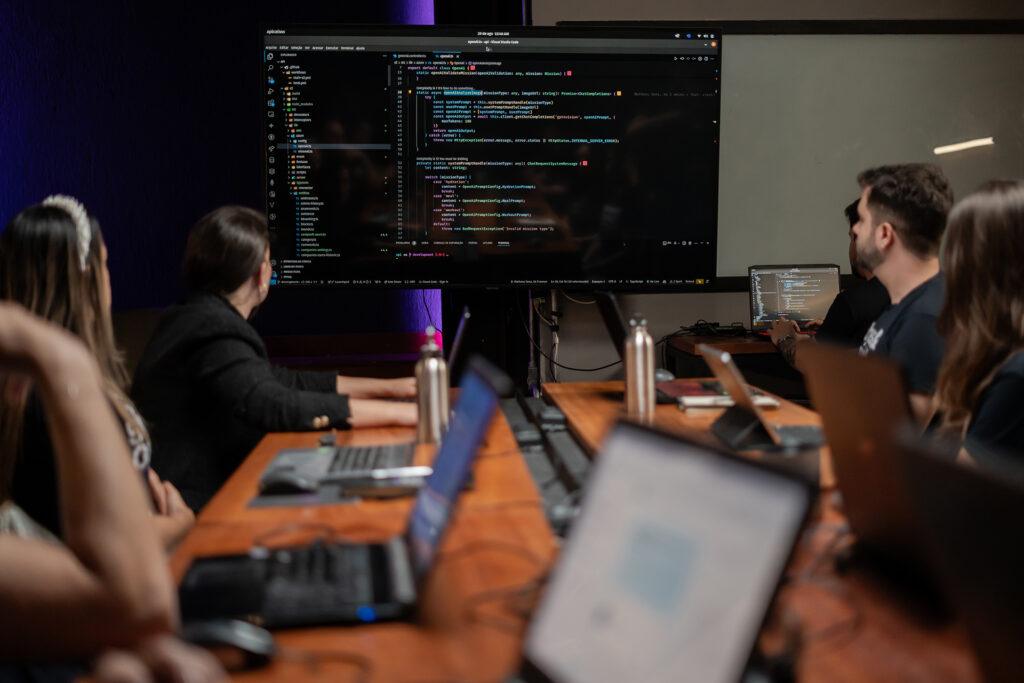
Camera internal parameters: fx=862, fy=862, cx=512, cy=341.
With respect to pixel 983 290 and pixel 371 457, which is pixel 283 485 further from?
pixel 983 290

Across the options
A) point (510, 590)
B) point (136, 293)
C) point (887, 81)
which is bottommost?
point (510, 590)

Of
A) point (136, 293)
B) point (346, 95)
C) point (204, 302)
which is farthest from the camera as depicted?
point (136, 293)

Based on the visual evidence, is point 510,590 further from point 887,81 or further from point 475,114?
point 887,81

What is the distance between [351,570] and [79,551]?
391 mm

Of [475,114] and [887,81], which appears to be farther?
[887,81]

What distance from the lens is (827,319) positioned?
11.3ft

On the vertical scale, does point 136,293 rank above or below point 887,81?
below

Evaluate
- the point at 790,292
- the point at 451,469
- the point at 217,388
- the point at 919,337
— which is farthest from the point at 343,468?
the point at 790,292

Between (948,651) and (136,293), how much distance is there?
3849mm

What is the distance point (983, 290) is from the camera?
1855mm

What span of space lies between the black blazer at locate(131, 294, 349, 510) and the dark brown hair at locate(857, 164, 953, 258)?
1.74m

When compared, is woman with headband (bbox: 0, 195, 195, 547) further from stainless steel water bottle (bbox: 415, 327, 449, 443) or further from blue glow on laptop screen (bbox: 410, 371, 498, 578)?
blue glow on laptop screen (bbox: 410, 371, 498, 578)

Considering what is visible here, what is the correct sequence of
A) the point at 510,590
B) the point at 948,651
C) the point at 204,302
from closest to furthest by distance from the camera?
the point at 948,651
the point at 510,590
the point at 204,302

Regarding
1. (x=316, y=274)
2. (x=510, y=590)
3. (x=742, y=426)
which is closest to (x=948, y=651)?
(x=510, y=590)
